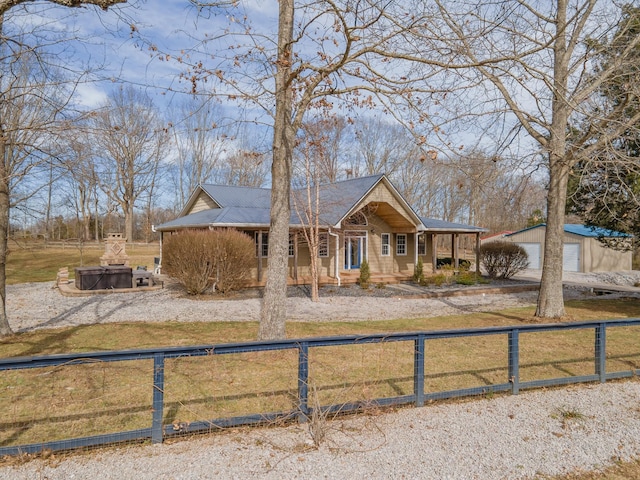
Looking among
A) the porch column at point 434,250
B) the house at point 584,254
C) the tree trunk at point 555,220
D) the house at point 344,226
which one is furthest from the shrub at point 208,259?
the house at point 584,254

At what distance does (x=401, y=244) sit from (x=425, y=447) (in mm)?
19627

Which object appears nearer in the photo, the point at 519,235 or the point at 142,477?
the point at 142,477

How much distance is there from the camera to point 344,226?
68.3 feet

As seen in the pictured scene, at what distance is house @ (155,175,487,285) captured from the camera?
18.0 meters

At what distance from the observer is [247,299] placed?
46.5ft

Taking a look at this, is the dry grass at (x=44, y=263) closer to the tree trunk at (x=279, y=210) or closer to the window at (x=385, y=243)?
the window at (x=385, y=243)

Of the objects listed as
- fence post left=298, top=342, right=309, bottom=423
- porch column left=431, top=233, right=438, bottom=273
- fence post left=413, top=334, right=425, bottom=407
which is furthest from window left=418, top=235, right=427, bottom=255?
fence post left=298, top=342, right=309, bottom=423

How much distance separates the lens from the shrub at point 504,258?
2166cm

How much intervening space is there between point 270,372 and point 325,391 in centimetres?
119

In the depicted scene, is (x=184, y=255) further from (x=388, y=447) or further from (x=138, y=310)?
(x=388, y=447)

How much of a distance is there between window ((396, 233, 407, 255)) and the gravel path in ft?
56.5

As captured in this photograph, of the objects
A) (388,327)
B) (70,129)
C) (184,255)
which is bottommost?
(388,327)

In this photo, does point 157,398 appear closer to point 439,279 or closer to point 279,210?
point 279,210

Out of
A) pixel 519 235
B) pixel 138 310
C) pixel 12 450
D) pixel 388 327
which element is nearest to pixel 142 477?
pixel 12 450
